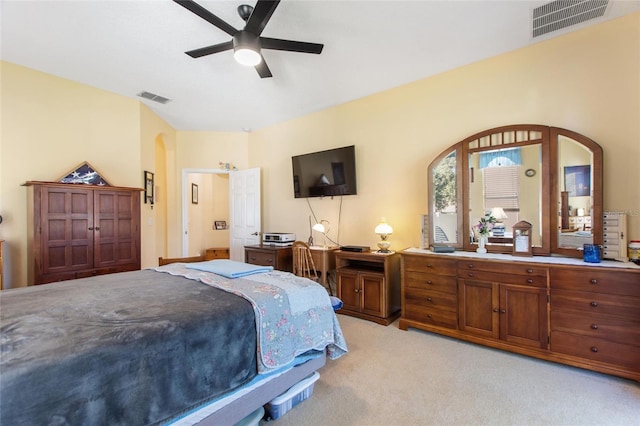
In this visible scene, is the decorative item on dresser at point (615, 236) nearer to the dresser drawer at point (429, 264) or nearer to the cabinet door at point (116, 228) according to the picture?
the dresser drawer at point (429, 264)

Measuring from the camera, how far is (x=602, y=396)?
6.34ft

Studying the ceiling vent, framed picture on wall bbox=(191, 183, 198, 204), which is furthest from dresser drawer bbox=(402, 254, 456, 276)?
framed picture on wall bbox=(191, 183, 198, 204)

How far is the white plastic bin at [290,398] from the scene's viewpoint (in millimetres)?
1731

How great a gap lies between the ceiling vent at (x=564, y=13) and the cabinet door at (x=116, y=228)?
15.4 feet

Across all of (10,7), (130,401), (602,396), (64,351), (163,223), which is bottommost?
(602,396)

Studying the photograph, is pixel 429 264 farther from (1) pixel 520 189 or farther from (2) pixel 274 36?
(2) pixel 274 36

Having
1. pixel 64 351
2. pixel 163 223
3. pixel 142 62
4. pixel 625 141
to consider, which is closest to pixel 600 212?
pixel 625 141

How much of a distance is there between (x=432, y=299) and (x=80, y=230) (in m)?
3.94

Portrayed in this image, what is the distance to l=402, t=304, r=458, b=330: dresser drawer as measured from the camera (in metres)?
2.81

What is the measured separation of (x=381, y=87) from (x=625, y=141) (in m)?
2.42

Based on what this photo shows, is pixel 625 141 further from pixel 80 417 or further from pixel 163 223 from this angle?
pixel 163 223

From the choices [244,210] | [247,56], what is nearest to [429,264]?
[247,56]

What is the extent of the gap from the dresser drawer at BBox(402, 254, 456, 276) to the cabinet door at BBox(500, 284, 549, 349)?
45 centimetres

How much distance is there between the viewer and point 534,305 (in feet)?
7.83
